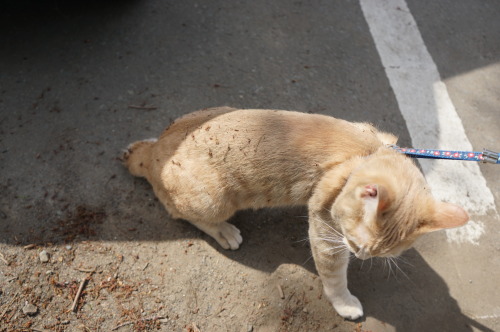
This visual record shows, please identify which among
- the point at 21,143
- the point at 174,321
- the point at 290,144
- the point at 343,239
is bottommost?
the point at 174,321

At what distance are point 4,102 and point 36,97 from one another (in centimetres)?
27

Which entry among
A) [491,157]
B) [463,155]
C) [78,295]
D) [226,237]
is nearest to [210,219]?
[226,237]

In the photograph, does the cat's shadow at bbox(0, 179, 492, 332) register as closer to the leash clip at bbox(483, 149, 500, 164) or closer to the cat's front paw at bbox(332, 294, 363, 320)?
the cat's front paw at bbox(332, 294, 363, 320)

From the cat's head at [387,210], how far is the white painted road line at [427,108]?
4.65 feet

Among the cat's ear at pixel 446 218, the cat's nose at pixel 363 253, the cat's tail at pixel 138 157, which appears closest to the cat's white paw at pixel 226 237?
the cat's tail at pixel 138 157

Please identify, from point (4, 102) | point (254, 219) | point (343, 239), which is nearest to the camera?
point (343, 239)

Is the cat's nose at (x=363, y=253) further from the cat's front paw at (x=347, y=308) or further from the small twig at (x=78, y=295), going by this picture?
the small twig at (x=78, y=295)

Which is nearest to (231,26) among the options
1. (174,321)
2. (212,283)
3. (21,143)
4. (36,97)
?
(36,97)

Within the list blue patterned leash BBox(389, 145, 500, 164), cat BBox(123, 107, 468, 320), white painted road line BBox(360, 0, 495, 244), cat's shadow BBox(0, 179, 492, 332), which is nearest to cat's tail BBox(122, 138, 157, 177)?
cat BBox(123, 107, 468, 320)

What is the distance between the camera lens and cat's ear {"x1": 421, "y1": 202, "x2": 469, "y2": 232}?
6.91 ft

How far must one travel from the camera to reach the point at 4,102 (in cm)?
374

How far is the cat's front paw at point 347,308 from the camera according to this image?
292cm

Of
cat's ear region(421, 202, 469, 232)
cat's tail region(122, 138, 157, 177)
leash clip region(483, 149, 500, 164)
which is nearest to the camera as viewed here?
cat's ear region(421, 202, 469, 232)

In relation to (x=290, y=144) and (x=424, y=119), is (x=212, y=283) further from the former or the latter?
(x=424, y=119)
